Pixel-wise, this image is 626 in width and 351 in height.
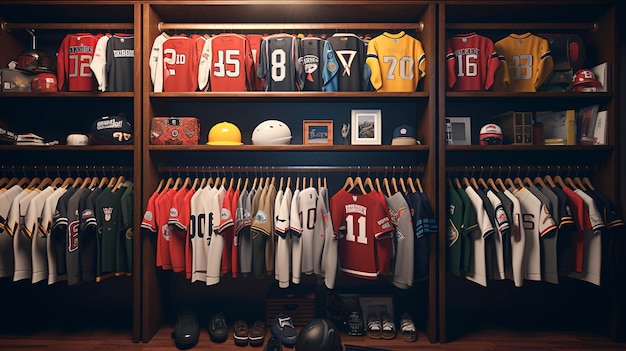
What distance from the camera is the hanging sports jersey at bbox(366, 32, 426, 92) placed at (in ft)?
8.09

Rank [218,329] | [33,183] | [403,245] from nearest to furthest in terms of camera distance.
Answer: [403,245] < [218,329] < [33,183]

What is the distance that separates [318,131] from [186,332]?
1.52m

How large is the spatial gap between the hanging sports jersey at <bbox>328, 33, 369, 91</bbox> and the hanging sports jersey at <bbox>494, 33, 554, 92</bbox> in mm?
934

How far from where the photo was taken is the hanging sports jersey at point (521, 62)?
2506 millimetres

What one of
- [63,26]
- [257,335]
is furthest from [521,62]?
[63,26]

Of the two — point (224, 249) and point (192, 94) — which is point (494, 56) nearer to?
point (192, 94)

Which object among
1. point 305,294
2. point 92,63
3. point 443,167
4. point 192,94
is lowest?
point 305,294

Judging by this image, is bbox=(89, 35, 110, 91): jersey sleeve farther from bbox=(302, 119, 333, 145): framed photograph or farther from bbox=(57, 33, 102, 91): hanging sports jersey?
bbox=(302, 119, 333, 145): framed photograph

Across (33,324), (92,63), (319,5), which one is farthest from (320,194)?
(33,324)

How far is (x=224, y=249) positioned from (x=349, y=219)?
800 millimetres

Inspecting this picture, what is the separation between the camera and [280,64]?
244 centimetres

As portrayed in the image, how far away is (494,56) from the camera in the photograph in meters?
2.45

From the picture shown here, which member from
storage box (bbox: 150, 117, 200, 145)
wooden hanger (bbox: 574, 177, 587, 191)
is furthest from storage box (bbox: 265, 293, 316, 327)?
wooden hanger (bbox: 574, 177, 587, 191)

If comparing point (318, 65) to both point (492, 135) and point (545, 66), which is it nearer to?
point (492, 135)
